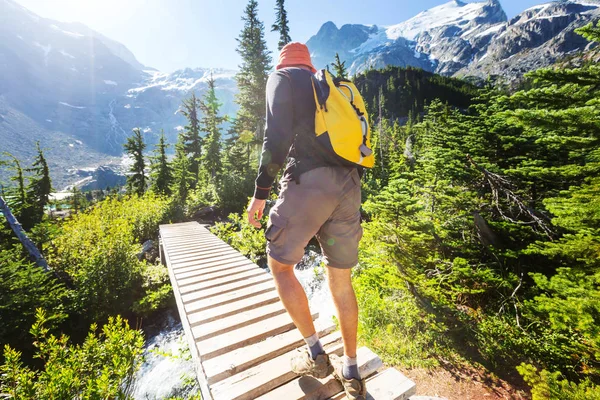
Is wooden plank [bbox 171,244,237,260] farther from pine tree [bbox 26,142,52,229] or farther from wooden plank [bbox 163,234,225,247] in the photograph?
pine tree [bbox 26,142,52,229]

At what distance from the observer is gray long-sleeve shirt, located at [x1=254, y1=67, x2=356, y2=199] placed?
1908 millimetres

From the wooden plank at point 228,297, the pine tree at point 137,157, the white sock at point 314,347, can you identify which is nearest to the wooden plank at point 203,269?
the wooden plank at point 228,297

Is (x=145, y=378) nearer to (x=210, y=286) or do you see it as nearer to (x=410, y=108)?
(x=210, y=286)

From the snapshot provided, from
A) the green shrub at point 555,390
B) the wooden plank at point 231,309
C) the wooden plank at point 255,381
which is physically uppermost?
the green shrub at point 555,390

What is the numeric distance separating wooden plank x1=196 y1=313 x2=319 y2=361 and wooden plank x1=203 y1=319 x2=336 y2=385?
0.08 metres

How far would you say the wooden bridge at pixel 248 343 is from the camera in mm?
2477

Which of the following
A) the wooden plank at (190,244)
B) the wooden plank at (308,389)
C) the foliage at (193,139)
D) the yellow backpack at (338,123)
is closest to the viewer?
the yellow backpack at (338,123)

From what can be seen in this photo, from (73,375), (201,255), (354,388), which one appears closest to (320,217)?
(354,388)

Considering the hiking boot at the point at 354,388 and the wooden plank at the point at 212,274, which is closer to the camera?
the hiking boot at the point at 354,388

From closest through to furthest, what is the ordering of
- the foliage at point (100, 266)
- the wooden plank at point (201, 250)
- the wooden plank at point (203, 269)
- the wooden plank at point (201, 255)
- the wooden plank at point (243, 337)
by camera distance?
the wooden plank at point (243, 337), the wooden plank at point (203, 269), the wooden plank at point (201, 255), the foliage at point (100, 266), the wooden plank at point (201, 250)

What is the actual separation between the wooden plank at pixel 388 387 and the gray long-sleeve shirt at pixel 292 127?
2104mm

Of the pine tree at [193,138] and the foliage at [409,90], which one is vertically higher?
the foliage at [409,90]

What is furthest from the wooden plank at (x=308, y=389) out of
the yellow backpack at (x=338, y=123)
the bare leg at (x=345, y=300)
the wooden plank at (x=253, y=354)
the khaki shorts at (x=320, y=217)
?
the yellow backpack at (x=338, y=123)

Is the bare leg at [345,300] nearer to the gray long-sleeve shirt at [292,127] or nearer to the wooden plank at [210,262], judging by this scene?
the gray long-sleeve shirt at [292,127]
